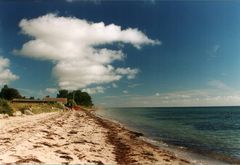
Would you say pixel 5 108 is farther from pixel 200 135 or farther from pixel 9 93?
pixel 9 93

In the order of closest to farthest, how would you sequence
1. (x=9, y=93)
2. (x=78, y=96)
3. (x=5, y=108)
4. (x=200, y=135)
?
(x=200, y=135) → (x=5, y=108) → (x=9, y=93) → (x=78, y=96)

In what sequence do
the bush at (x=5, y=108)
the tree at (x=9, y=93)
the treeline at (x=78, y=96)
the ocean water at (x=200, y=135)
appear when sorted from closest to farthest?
the ocean water at (x=200, y=135) → the bush at (x=5, y=108) → the tree at (x=9, y=93) → the treeline at (x=78, y=96)

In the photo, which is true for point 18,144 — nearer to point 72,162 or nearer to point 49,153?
point 49,153

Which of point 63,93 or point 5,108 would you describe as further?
point 63,93

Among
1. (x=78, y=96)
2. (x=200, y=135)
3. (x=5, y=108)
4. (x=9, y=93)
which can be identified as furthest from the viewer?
(x=78, y=96)

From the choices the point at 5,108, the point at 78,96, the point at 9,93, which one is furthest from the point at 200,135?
the point at 78,96

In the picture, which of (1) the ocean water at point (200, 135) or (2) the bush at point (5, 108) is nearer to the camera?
(1) the ocean water at point (200, 135)

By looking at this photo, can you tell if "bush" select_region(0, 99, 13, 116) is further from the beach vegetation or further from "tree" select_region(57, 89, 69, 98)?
"tree" select_region(57, 89, 69, 98)

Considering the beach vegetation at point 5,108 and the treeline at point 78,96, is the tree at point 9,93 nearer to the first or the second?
the treeline at point 78,96

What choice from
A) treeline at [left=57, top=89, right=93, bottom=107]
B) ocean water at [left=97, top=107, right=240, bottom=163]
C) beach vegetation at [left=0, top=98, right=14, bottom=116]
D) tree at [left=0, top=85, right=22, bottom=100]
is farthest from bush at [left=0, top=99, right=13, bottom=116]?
treeline at [left=57, top=89, right=93, bottom=107]

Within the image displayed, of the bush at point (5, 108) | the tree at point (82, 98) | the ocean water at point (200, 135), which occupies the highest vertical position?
the tree at point (82, 98)

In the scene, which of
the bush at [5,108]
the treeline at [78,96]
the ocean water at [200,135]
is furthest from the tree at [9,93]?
the bush at [5,108]

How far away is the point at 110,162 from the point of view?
13094mm

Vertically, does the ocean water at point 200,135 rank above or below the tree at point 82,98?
below
